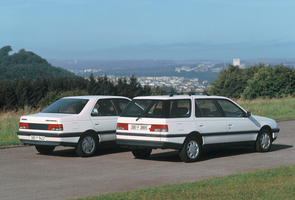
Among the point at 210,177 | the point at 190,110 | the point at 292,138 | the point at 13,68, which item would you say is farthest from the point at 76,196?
the point at 13,68

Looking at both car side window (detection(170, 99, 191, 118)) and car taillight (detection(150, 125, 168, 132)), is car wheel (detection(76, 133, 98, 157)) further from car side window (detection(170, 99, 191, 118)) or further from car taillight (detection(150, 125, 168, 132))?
car side window (detection(170, 99, 191, 118))

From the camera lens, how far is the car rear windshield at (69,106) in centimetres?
1214

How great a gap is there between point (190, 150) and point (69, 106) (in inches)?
152

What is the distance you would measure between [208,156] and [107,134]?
299 cm

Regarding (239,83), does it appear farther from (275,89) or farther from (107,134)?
(107,134)

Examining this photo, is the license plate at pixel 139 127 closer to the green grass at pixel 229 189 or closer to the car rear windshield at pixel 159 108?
the car rear windshield at pixel 159 108

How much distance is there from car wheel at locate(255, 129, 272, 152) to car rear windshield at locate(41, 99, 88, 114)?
5.21 m

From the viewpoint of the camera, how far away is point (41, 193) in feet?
24.2

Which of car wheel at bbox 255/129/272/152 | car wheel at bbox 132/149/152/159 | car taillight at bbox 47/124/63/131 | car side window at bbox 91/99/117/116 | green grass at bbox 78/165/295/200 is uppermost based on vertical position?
car side window at bbox 91/99/117/116

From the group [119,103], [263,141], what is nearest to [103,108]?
[119,103]

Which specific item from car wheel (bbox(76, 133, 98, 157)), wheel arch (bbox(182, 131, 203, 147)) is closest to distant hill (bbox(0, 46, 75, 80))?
car wheel (bbox(76, 133, 98, 157))

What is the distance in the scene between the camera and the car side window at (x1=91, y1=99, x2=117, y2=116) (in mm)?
12347

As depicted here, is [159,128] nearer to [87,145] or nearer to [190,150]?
[190,150]

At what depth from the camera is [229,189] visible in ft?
23.5
